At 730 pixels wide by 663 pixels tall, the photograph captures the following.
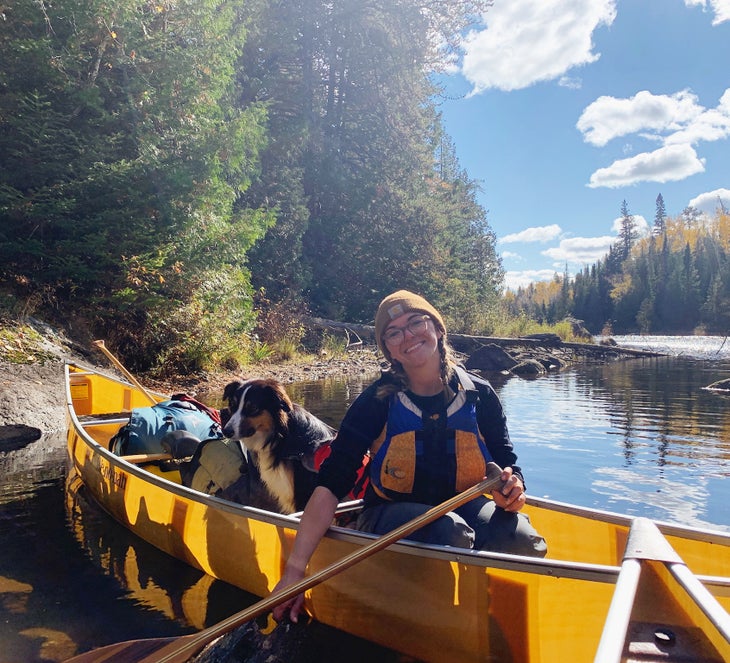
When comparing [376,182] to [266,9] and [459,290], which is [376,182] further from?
[266,9]

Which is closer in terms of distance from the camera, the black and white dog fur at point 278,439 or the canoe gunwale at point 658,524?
the canoe gunwale at point 658,524

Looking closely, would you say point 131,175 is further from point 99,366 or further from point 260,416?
point 260,416

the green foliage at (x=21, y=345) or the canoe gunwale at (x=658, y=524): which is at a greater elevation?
the green foliage at (x=21, y=345)

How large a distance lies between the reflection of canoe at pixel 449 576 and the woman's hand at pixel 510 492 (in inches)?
10.3

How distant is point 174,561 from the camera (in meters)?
3.78

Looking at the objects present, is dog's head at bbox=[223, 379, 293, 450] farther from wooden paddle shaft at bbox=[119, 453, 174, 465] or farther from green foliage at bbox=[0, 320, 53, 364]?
green foliage at bbox=[0, 320, 53, 364]

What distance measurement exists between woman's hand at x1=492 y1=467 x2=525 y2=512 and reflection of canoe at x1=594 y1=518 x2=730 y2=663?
48 centimetres

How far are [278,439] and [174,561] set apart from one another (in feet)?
3.70

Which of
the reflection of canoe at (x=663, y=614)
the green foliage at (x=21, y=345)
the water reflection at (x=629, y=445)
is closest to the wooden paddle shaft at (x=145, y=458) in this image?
the water reflection at (x=629, y=445)

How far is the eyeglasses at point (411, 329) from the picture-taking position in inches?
99.3

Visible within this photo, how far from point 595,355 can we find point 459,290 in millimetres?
6397

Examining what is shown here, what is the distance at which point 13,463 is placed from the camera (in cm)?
611

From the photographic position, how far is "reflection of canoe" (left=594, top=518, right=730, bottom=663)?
5.13 feet

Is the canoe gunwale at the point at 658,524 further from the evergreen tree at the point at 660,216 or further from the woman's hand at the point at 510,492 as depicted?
the evergreen tree at the point at 660,216
